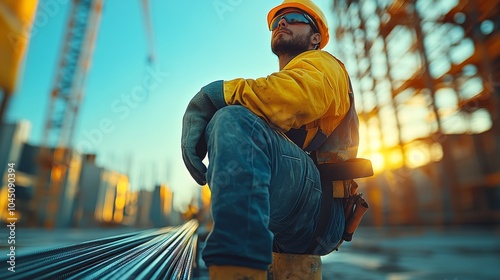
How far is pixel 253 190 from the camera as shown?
0.61 m

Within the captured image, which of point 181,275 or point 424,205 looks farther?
point 424,205

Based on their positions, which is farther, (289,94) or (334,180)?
(334,180)

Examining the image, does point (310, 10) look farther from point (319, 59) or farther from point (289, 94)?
point (289, 94)

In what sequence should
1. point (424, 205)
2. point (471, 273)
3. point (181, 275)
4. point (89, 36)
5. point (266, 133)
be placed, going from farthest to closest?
point (89, 36), point (424, 205), point (471, 273), point (181, 275), point (266, 133)

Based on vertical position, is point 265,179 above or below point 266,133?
below

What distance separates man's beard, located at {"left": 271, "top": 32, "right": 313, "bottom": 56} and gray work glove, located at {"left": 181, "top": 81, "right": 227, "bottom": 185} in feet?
1.47

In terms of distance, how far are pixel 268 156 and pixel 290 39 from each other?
623 mm

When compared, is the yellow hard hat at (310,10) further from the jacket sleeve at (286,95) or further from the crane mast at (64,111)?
the crane mast at (64,111)

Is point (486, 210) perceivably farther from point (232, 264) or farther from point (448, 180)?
point (232, 264)

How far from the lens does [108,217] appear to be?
1179 inches

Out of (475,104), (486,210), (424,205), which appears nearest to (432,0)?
(475,104)

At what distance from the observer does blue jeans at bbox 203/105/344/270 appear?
0.56 m

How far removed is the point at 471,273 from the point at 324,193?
2.17 m

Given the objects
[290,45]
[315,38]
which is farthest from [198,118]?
[315,38]
